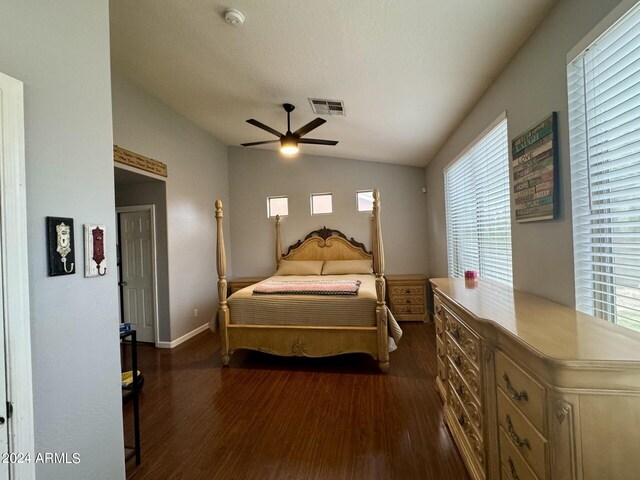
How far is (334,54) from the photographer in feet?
6.86

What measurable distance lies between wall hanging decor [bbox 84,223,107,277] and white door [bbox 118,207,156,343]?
2888 mm

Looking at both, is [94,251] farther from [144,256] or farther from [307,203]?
[307,203]

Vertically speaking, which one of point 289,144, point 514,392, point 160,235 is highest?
point 289,144

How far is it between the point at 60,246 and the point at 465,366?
204cm

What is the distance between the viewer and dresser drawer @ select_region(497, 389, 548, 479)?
944mm

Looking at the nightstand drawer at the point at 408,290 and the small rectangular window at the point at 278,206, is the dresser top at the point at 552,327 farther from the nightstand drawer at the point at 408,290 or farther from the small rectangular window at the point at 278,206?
the small rectangular window at the point at 278,206

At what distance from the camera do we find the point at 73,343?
1.09m

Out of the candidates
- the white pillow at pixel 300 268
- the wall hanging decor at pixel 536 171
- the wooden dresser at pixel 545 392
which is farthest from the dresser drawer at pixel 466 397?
the white pillow at pixel 300 268

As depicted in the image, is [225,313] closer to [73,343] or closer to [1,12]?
[73,343]

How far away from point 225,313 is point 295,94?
2.47 metres

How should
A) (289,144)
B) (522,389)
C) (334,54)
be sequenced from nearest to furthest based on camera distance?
(522,389) → (334,54) → (289,144)

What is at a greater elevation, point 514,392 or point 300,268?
point 300,268

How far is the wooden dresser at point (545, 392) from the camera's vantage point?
2.71 feet

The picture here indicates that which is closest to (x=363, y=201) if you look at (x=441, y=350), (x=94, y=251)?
(x=441, y=350)
